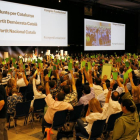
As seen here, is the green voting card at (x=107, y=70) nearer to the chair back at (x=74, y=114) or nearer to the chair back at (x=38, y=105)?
the chair back at (x=74, y=114)

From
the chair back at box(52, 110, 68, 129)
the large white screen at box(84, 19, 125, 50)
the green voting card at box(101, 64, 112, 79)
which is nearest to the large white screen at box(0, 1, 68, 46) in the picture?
the large white screen at box(84, 19, 125, 50)

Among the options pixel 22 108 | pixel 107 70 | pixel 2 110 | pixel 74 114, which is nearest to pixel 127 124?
pixel 2 110

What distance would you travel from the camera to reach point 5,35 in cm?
1507

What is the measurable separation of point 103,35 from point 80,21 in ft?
8.54

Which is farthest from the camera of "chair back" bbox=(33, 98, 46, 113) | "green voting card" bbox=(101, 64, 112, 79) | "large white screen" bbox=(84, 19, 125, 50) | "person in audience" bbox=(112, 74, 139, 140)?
"large white screen" bbox=(84, 19, 125, 50)

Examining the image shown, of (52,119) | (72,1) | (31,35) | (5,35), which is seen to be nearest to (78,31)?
→ (72,1)

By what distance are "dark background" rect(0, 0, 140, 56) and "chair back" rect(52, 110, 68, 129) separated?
45.5ft

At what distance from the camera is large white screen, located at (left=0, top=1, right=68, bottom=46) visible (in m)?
15.1

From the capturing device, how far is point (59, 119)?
4617 millimetres

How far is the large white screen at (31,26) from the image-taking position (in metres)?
15.1

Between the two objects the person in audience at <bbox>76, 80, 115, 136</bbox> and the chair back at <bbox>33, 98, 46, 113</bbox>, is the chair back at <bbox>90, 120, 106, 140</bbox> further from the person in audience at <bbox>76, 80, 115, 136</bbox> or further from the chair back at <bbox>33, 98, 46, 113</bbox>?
the chair back at <bbox>33, 98, 46, 113</bbox>

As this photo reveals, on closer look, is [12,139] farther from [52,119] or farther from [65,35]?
[65,35]

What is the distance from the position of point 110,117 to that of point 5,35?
471 inches

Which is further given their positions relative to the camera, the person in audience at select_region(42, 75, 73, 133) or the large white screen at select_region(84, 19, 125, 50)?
the large white screen at select_region(84, 19, 125, 50)
